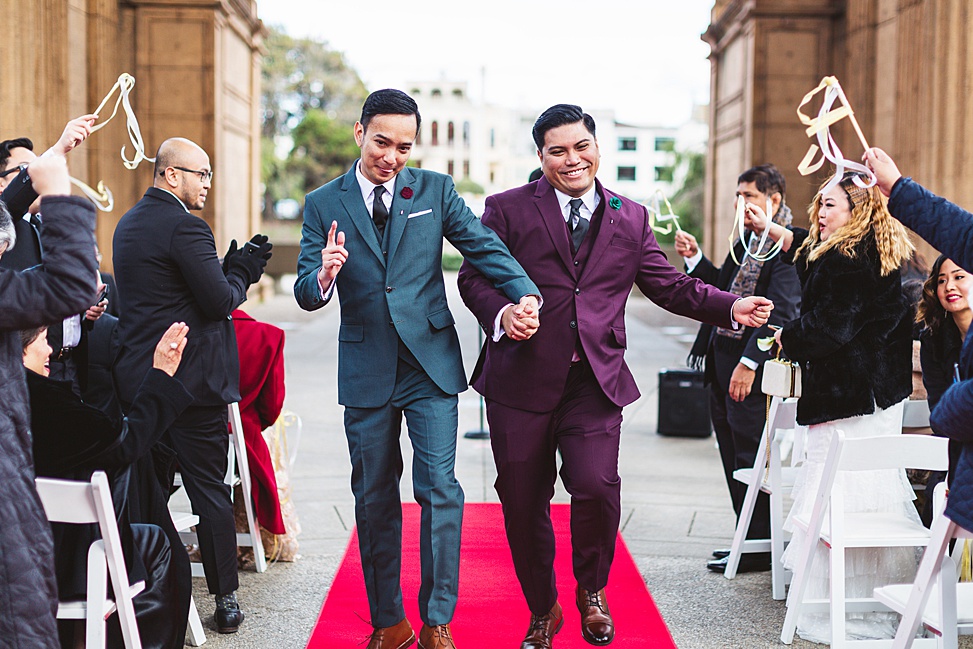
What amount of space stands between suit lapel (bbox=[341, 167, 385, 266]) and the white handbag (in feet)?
6.91

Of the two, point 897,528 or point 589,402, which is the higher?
point 589,402

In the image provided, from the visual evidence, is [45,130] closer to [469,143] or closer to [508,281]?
[508,281]

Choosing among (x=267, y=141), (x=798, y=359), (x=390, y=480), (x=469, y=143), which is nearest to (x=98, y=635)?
(x=390, y=480)

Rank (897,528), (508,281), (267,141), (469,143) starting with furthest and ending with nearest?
(469,143) < (267,141) < (897,528) < (508,281)

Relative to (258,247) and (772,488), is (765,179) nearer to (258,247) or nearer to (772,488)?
(772,488)

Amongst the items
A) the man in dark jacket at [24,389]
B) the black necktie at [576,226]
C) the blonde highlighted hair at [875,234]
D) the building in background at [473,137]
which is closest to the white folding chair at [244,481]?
the black necktie at [576,226]

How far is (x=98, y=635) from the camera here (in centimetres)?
363

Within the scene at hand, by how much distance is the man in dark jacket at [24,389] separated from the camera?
314 cm

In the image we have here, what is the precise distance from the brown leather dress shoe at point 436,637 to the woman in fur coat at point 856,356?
5.55 ft

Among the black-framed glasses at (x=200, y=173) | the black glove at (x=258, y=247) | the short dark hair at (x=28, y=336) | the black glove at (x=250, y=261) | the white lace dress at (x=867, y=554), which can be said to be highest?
the black-framed glasses at (x=200, y=173)

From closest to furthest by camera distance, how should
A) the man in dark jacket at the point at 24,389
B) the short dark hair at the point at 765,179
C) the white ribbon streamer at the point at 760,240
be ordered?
1. the man in dark jacket at the point at 24,389
2. the white ribbon streamer at the point at 760,240
3. the short dark hair at the point at 765,179

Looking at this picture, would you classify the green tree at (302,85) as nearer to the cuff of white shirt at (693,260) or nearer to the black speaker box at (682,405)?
the black speaker box at (682,405)

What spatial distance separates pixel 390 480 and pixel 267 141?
2439 inches

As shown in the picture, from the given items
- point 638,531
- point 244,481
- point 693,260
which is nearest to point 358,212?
point 244,481
